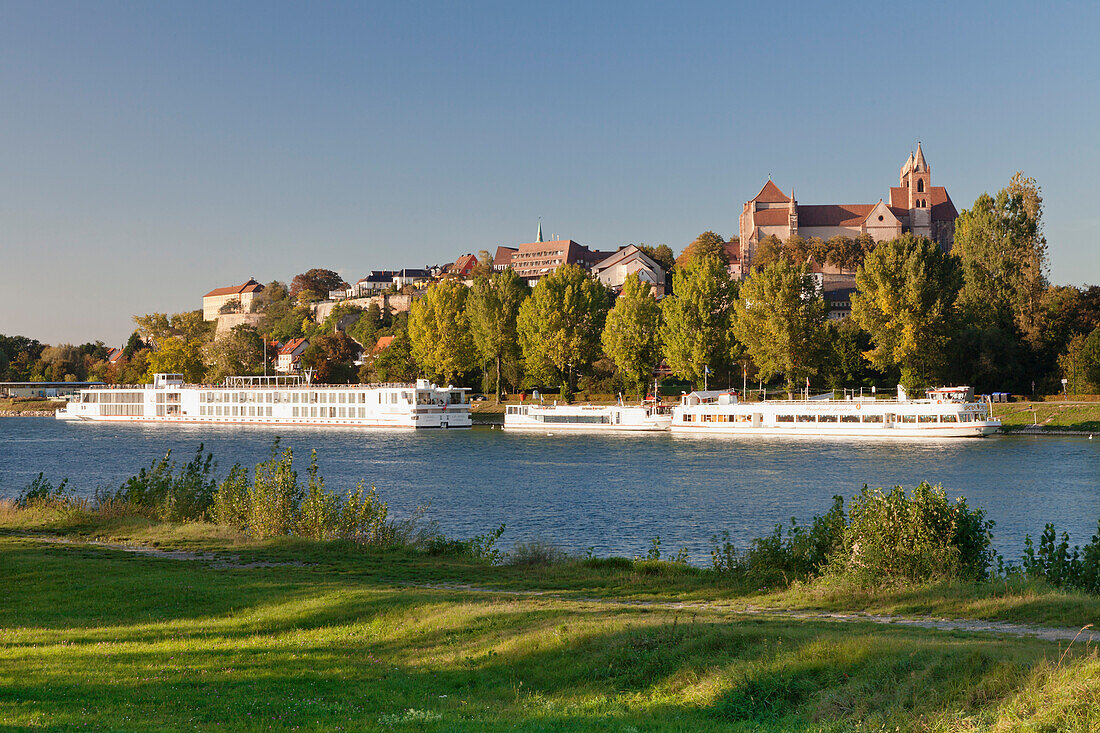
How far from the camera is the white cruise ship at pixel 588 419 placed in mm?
94688

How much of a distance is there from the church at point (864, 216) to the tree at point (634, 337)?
80.3 m

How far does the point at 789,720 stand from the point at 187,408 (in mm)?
122985

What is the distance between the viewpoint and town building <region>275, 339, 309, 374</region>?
167300 mm

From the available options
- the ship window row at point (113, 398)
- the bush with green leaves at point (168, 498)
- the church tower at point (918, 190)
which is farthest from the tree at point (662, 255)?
the bush with green leaves at point (168, 498)

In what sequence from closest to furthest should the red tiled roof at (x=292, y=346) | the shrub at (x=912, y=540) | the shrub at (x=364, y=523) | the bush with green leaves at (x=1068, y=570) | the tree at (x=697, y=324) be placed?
the bush with green leaves at (x=1068, y=570)
the shrub at (x=912, y=540)
the shrub at (x=364, y=523)
the tree at (x=697, y=324)
the red tiled roof at (x=292, y=346)

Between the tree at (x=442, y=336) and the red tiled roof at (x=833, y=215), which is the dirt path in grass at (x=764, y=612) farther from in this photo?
the red tiled roof at (x=833, y=215)

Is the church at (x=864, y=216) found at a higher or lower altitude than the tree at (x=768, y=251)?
higher

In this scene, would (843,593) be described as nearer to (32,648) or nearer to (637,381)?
(32,648)

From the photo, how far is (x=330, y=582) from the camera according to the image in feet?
59.5

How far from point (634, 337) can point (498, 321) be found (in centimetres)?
1968

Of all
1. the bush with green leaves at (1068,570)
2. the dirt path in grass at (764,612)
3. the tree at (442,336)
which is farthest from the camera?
the tree at (442,336)

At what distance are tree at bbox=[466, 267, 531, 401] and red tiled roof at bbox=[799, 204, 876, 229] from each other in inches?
3455

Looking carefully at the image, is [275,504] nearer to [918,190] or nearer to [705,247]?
[705,247]

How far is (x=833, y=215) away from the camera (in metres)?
186
